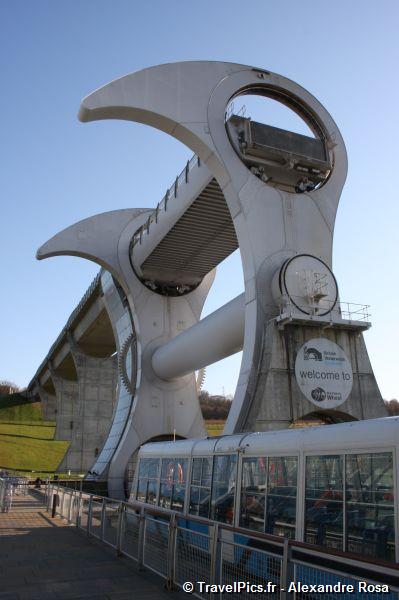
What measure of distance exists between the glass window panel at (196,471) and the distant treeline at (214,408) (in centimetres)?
7895

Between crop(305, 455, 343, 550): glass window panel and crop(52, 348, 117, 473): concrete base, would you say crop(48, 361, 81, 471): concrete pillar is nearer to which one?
crop(52, 348, 117, 473): concrete base

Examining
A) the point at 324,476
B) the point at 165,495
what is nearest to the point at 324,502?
the point at 324,476

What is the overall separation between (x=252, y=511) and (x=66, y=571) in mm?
3174

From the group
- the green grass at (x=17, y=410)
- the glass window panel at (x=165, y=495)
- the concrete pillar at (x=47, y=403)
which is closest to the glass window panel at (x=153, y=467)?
the glass window panel at (x=165, y=495)

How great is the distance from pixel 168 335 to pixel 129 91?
16425mm

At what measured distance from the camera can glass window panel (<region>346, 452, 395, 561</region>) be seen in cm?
672

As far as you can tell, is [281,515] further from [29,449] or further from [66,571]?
[29,449]

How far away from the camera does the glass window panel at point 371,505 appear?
6719mm

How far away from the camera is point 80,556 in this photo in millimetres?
10492

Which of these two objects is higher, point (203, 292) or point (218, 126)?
point (218, 126)

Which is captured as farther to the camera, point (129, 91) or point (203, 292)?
point (203, 292)

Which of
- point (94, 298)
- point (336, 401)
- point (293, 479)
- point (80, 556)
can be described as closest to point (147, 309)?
point (94, 298)

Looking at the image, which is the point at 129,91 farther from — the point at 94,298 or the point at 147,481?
the point at 94,298

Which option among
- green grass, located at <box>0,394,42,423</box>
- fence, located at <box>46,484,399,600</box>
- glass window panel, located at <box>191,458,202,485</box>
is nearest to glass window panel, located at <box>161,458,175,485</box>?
glass window panel, located at <box>191,458,202,485</box>
